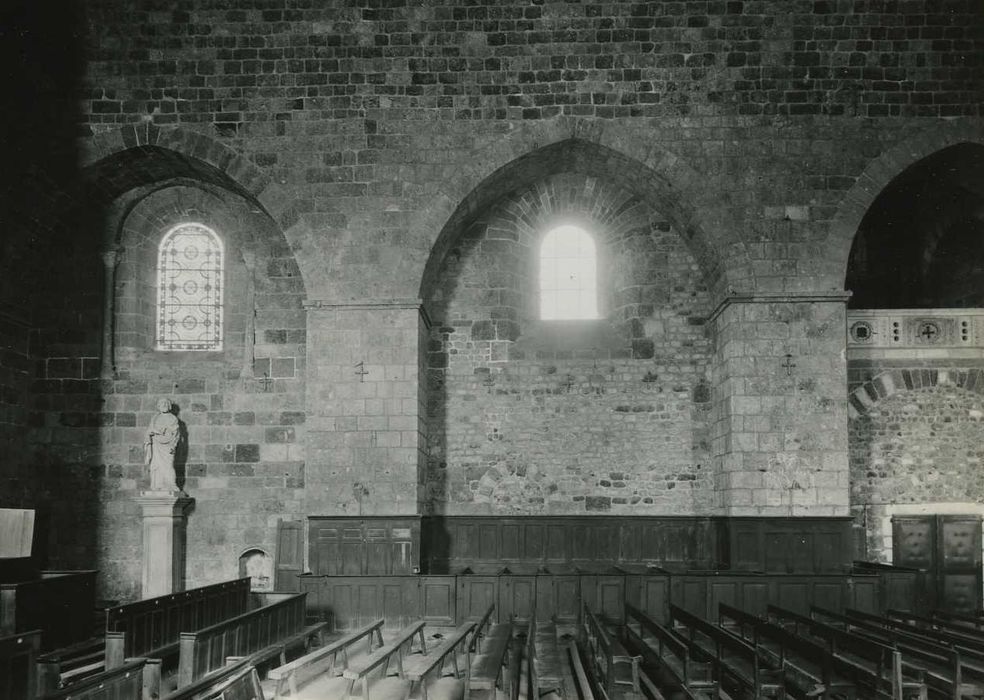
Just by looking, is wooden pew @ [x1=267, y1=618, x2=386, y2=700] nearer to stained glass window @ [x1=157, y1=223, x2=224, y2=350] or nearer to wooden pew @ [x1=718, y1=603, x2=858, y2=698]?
wooden pew @ [x1=718, y1=603, x2=858, y2=698]

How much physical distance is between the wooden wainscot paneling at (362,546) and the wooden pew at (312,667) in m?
2.30

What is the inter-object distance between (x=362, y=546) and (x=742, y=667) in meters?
5.52

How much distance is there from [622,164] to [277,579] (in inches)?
313

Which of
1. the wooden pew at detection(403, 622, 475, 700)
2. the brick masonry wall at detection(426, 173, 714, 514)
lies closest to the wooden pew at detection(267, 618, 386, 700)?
the wooden pew at detection(403, 622, 475, 700)

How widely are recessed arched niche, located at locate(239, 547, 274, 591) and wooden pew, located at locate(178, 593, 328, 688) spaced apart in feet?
10.7

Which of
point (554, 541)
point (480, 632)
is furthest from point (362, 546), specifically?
point (480, 632)

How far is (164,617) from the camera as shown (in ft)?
29.8

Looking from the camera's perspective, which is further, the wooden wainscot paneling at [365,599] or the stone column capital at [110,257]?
the stone column capital at [110,257]

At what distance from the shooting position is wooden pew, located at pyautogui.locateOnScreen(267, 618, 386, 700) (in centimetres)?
734

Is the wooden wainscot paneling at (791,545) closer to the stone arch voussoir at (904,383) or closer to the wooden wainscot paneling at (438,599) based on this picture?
the stone arch voussoir at (904,383)

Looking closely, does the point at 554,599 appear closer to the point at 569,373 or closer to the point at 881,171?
the point at 569,373

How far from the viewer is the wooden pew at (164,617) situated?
26.7ft

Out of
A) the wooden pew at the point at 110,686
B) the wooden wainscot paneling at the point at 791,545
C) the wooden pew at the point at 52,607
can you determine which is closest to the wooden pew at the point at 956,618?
the wooden wainscot paneling at the point at 791,545

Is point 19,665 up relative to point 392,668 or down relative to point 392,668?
up
